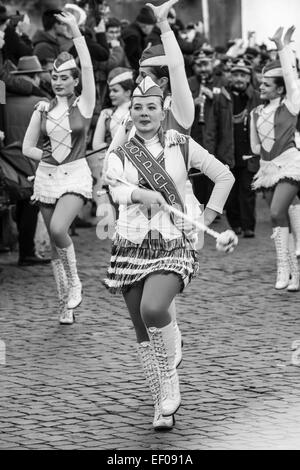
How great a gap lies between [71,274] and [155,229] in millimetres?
3453

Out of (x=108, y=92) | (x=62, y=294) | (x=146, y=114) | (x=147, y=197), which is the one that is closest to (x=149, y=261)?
(x=147, y=197)

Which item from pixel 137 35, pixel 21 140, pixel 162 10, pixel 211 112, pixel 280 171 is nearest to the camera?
pixel 162 10

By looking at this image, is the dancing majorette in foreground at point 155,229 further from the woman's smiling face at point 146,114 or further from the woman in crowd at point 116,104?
the woman in crowd at point 116,104

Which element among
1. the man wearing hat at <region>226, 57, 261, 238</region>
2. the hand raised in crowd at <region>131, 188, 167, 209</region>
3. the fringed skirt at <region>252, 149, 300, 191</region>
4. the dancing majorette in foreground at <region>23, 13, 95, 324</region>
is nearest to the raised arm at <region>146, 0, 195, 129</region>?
the hand raised in crowd at <region>131, 188, 167, 209</region>

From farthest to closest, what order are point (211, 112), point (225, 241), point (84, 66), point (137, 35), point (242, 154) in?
point (137, 35) → point (242, 154) → point (211, 112) → point (84, 66) → point (225, 241)

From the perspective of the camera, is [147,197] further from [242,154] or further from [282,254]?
[242,154]

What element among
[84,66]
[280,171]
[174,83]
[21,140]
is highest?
[84,66]

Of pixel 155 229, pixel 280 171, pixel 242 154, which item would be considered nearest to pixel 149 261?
pixel 155 229

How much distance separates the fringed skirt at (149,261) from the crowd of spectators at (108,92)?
A: 19.6 ft

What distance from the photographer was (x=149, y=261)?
7.09m

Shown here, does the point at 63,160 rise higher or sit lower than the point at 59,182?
higher

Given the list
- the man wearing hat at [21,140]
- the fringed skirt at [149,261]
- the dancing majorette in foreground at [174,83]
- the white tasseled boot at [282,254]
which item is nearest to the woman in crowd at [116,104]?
the man wearing hat at [21,140]

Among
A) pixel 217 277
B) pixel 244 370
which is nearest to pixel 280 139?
pixel 217 277

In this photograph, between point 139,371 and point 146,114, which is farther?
point 139,371
